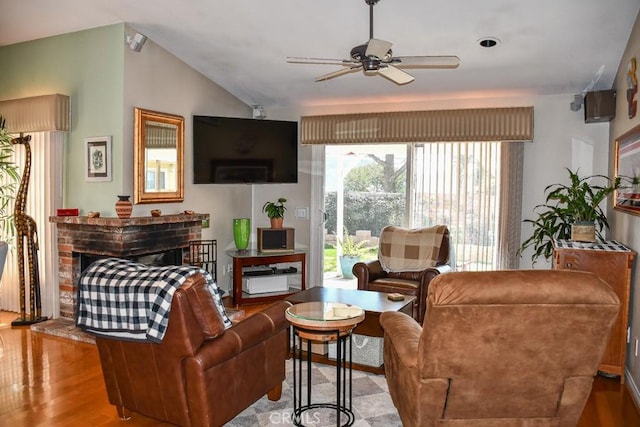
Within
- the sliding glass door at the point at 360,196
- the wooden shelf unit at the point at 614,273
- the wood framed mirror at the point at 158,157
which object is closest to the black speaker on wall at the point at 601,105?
the wooden shelf unit at the point at 614,273

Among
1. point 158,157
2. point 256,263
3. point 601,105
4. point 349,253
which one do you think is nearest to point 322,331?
point 158,157

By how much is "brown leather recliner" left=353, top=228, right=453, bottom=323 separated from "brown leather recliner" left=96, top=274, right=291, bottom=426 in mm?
2155

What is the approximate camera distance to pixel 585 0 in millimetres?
3447

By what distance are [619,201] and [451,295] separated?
108 inches

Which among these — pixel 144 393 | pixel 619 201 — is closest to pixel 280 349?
pixel 144 393

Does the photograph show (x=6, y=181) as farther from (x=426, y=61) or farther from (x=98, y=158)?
(x=426, y=61)

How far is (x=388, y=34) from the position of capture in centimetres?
420

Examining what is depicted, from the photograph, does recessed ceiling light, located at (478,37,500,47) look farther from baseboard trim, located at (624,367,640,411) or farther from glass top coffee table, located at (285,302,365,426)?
baseboard trim, located at (624,367,640,411)

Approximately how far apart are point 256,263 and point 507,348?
156 inches

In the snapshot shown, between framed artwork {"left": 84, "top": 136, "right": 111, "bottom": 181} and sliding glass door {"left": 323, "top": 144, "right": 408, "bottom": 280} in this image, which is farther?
sliding glass door {"left": 323, "top": 144, "right": 408, "bottom": 280}

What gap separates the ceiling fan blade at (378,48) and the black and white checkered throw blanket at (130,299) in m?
1.69

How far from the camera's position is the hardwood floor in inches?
114

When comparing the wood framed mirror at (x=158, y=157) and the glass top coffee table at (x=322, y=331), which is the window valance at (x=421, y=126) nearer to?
the wood framed mirror at (x=158, y=157)

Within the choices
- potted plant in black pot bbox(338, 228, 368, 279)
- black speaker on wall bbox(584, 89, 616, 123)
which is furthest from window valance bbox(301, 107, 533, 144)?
potted plant in black pot bbox(338, 228, 368, 279)
